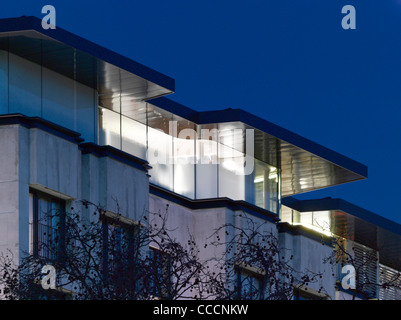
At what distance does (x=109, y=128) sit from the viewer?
3897 centimetres

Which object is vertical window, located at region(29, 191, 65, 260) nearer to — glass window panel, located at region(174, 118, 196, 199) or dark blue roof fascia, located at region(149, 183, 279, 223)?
dark blue roof fascia, located at region(149, 183, 279, 223)

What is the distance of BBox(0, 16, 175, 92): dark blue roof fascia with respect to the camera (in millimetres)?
33750

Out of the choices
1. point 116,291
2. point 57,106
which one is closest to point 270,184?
point 57,106

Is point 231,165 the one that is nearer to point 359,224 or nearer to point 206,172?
point 206,172

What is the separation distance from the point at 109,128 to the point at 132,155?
6.43 ft

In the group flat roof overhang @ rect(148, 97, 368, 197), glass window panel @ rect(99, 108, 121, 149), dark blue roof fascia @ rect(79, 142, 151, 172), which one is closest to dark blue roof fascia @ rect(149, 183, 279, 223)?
glass window panel @ rect(99, 108, 121, 149)

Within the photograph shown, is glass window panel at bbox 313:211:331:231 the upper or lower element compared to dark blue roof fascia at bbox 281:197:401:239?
lower

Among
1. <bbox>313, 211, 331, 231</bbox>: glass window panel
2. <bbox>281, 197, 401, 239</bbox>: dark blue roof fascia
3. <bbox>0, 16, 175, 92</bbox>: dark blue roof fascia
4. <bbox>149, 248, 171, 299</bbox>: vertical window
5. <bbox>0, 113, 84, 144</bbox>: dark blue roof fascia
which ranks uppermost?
<bbox>0, 16, 175, 92</bbox>: dark blue roof fascia

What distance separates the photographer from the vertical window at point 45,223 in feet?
109

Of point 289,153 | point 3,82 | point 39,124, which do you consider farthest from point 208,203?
point 3,82

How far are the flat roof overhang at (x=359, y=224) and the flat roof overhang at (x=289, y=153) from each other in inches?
24.5

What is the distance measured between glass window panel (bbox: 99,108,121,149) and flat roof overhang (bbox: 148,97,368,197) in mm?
1712

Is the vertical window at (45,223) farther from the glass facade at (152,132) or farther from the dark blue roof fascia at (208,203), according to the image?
the dark blue roof fascia at (208,203)

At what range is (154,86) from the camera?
1528 inches
